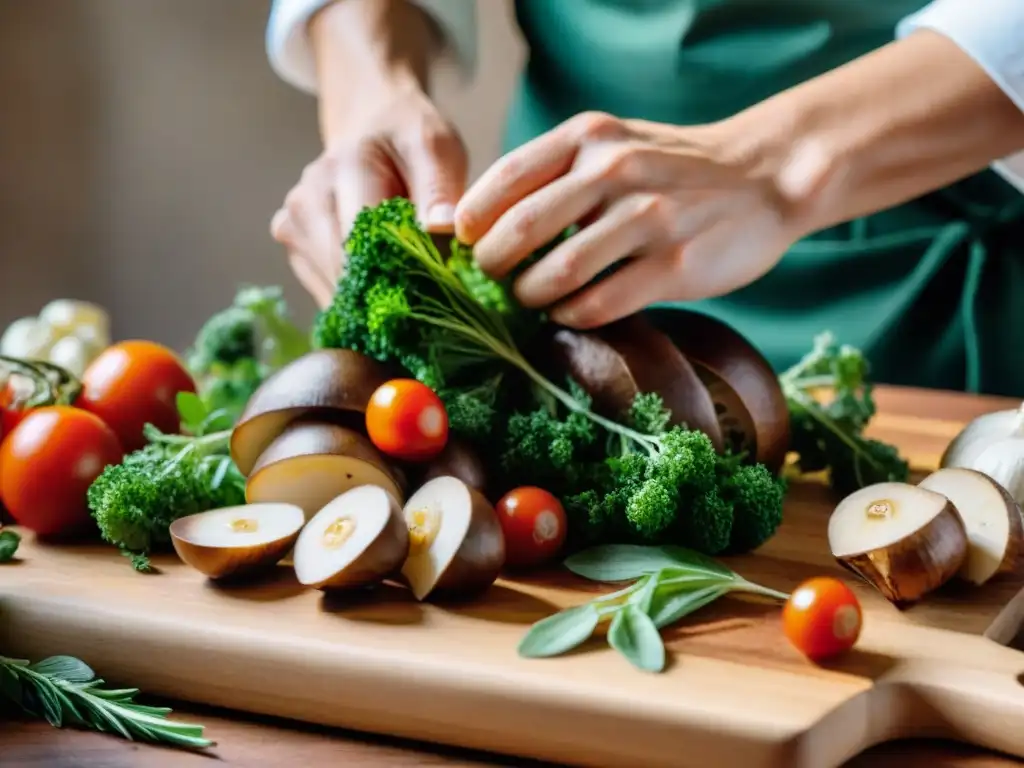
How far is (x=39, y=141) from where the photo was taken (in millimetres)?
3652

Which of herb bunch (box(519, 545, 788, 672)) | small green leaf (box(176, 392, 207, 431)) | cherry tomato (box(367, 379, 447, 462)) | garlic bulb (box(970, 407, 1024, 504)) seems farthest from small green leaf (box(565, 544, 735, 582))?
small green leaf (box(176, 392, 207, 431))

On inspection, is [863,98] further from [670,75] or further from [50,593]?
[50,593]

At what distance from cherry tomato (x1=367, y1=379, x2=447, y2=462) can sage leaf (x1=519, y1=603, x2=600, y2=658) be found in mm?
298

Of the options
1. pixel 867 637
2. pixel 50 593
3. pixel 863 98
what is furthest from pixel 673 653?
pixel 863 98

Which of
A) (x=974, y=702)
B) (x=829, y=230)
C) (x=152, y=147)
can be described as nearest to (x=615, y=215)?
(x=974, y=702)

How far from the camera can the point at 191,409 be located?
1.78 metres

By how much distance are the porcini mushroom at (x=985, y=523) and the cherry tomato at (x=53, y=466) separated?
42.5 inches

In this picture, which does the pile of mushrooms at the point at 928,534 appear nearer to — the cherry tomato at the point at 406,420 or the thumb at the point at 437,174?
the cherry tomato at the point at 406,420

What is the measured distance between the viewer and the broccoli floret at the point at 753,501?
147 centimetres

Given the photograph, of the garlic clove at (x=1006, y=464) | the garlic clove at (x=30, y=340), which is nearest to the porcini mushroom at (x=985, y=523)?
the garlic clove at (x=1006, y=464)

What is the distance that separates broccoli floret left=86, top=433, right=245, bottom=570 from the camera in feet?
4.76

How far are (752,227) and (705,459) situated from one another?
0.38 m

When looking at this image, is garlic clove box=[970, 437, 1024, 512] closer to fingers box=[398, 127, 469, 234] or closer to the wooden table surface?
the wooden table surface

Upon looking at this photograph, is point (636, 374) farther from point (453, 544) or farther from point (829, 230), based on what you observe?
point (829, 230)
